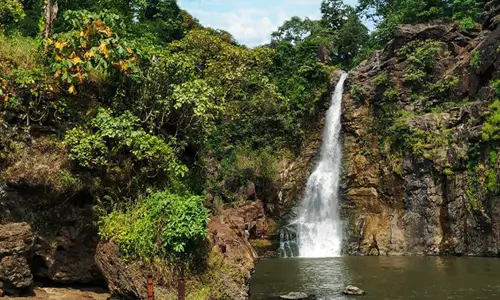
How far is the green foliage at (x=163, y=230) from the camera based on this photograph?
10.2m

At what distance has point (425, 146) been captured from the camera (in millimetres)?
24547

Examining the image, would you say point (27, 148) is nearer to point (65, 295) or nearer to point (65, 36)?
point (65, 36)

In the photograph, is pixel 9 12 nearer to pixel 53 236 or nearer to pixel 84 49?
pixel 84 49

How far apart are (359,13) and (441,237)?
109 ft

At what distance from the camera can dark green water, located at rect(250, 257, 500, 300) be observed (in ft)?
42.5

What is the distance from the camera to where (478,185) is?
21828mm

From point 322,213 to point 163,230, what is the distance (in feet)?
59.2

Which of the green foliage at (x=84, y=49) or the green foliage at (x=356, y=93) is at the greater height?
the green foliage at (x=356, y=93)

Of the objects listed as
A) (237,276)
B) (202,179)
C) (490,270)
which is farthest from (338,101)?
(237,276)

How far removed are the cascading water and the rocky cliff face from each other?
717 mm

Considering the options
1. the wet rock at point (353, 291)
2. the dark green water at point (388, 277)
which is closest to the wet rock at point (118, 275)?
the dark green water at point (388, 277)

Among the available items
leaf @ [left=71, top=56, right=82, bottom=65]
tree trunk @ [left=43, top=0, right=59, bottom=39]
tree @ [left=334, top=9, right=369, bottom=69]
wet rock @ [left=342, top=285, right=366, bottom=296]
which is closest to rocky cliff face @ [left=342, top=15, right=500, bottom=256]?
wet rock @ [left=342, top=285, right=366, bottom=296]

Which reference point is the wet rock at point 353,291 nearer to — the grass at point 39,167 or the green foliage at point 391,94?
the grass at point 39,167

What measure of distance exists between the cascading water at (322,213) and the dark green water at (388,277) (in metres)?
3.88
